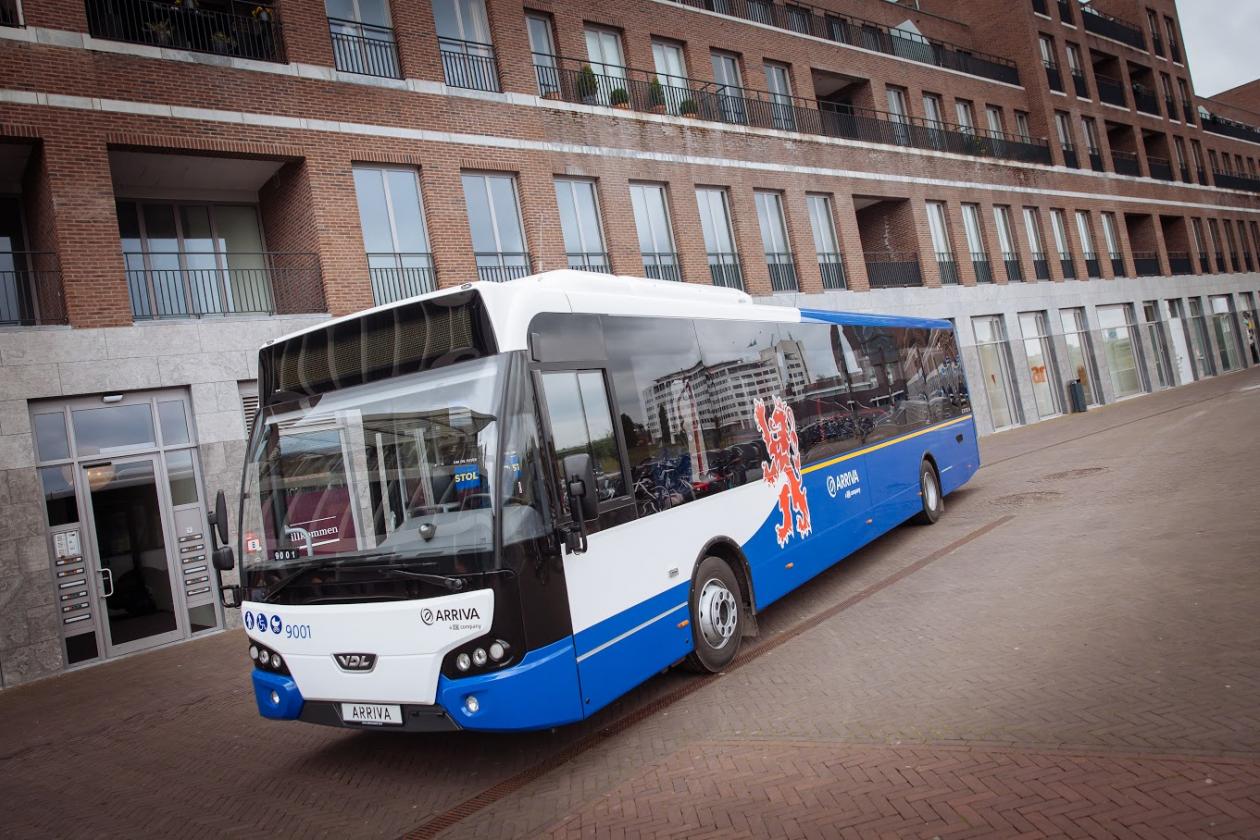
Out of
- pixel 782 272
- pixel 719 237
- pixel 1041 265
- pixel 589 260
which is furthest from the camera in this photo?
pixel 1041 265

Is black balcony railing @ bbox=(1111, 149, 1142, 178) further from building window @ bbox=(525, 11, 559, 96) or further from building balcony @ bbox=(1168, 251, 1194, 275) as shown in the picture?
building window @ bbox=(525, 11, 559, 96)

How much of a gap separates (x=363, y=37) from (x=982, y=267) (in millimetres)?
21099

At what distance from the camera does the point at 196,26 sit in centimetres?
1321

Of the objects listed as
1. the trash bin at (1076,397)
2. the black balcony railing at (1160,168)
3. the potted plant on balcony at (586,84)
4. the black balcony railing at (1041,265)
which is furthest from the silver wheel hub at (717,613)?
the black balcony railing at (1160,168)

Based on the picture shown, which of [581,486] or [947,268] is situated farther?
[947,268]

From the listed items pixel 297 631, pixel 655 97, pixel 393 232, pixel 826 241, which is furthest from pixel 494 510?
pixel 826 241


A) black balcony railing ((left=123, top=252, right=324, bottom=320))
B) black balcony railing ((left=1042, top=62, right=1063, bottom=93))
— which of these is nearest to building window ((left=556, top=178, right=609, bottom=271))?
black balcony railing ((left=123, top=252, right=324, bottom=320))

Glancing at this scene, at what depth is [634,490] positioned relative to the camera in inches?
219

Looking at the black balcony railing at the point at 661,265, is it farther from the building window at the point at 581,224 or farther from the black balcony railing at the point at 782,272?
the black balcony railing at the point at 782,272

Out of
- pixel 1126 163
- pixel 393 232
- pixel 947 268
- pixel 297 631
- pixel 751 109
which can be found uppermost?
pixel 1126 163

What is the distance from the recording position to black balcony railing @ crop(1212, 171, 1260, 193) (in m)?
43.1

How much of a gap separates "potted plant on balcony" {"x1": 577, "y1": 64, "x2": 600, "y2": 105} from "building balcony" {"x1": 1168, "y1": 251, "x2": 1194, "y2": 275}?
1254 inches

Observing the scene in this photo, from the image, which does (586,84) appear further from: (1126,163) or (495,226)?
(1126,163)

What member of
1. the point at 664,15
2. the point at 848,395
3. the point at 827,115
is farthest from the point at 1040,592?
the point at 827,115
